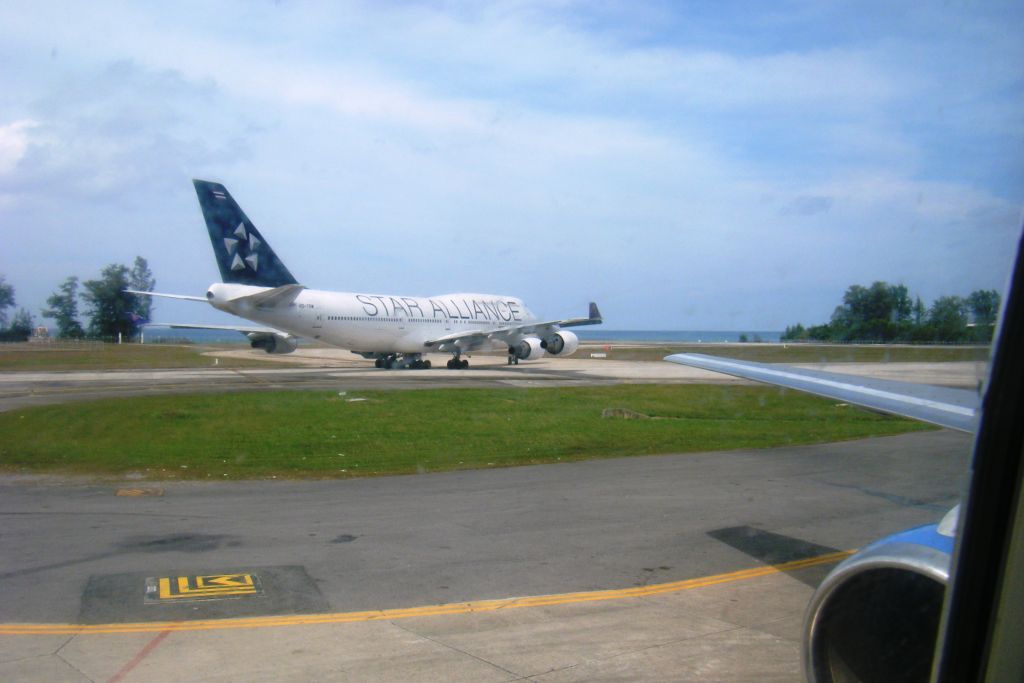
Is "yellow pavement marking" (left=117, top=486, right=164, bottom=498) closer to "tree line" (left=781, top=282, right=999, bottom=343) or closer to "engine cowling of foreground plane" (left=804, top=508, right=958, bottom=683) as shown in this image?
"tree line" (left=781, top=282, right=999, bottom=343)

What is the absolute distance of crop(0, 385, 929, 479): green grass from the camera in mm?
14703

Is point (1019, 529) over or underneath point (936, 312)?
underneath

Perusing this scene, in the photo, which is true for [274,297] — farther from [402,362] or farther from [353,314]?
[402,362]

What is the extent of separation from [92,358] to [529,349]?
2134cm

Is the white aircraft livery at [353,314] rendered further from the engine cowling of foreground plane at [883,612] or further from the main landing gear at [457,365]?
the engine cowling of foreground plane at [883,612]

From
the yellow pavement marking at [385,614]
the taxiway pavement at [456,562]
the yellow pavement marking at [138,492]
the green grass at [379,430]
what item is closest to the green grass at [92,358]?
the green grass at [379,430]

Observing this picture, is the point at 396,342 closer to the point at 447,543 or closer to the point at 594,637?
the point at 447,543

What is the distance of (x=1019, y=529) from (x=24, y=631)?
610cm

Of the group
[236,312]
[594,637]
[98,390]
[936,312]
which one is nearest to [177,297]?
[236,312]

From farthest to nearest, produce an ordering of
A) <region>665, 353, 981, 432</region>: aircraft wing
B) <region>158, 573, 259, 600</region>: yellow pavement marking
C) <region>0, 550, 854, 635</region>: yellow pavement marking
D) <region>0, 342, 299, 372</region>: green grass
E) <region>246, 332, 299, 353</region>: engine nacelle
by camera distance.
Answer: <region>246, 332, 299, 353</region>: engine nacelle, <region>0, 342, 299, 372</region>: green grass, <region>158, 573, 259, 600</region>: yellow pavement marking, <region>0, 550, 854, 635</region>: yellow pavement marking, <region>665, 353, 981, 432</region>: aircraft wing

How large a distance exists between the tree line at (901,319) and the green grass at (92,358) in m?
35.6

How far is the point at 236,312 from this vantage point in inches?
1479

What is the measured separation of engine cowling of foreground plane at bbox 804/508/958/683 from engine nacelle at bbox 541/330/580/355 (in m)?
41.9

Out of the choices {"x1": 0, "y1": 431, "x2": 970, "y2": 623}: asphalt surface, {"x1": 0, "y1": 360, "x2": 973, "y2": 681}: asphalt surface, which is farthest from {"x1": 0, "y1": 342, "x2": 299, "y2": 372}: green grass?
{"x1": 0, "y1": 360, "x2": 973, "y2": 681}: asphalt surface
